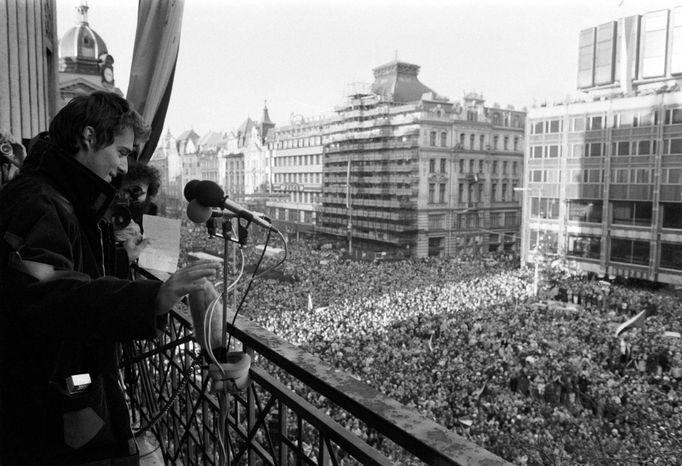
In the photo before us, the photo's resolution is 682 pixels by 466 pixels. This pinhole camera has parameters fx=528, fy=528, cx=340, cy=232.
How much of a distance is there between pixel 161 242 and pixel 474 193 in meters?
23.8

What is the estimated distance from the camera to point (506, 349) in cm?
1296

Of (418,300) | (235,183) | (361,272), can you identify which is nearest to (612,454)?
(418,300)

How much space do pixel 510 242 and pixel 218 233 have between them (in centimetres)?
2692

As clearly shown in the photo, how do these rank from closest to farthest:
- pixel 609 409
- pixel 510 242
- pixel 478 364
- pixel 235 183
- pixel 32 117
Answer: pixel 32 117 → pixel 609 409 → pixel 478 364 → pixel 235 183 → pixel 510 242

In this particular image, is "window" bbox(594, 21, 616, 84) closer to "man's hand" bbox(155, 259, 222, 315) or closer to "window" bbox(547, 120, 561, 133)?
"window" bbox(547, 120, 561, 133)

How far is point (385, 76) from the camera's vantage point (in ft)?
87.1

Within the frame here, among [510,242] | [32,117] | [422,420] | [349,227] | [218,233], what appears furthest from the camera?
[510,242]

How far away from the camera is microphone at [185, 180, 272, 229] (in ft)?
2.15

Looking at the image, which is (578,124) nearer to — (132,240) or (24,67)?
(24,67)

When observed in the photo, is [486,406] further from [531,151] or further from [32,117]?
[531,151]

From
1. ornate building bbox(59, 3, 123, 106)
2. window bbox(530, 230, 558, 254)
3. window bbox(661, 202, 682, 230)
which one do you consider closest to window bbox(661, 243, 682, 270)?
window bbox(661, 202, 682, 230)

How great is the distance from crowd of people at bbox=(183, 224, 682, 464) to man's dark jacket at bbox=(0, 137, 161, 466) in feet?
10.1

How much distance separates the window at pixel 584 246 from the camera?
19609 millimetres

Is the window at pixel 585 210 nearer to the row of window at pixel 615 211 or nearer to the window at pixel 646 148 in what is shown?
the row of window at pixel 615 211
